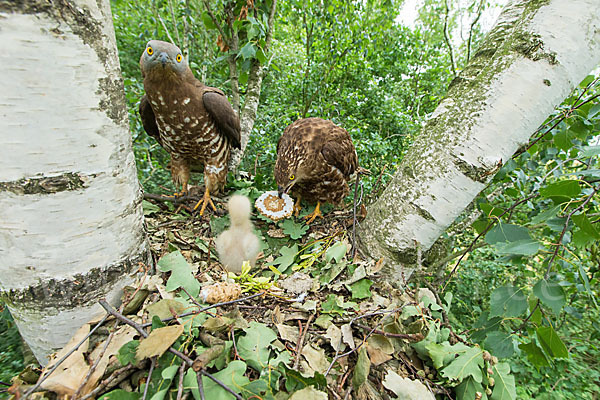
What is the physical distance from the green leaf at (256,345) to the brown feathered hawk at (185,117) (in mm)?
1400

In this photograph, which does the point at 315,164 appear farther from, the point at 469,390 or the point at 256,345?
the point at 469,390

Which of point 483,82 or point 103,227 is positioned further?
point 483,82

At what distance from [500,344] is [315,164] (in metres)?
1.66

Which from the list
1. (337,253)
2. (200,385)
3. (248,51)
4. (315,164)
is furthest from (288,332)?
A: (248,51)

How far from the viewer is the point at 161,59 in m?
1.84

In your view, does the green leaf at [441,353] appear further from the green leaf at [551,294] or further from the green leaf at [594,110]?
the green leaf at [594,110]

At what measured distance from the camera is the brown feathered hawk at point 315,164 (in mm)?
2250

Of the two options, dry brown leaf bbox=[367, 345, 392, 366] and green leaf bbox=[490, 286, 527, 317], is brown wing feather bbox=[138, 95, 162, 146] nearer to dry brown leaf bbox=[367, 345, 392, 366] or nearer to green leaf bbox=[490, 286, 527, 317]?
dry brown leaf bbox=[367, 345, 392, 366]

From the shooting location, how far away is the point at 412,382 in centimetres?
98

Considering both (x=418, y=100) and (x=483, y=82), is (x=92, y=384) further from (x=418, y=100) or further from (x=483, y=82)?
(x=418, y=100)

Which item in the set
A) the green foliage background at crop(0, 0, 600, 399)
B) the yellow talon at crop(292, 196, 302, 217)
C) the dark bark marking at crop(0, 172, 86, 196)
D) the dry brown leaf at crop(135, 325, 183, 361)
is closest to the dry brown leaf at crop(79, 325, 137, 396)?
the dry brown leaf at crop(135, 325, 183, 361)

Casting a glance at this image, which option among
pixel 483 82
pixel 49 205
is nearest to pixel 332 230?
pixel 483 82

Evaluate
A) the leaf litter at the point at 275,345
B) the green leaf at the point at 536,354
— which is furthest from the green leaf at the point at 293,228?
the green leaf at the point at 536,354

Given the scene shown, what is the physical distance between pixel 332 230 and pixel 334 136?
3.02 feet
